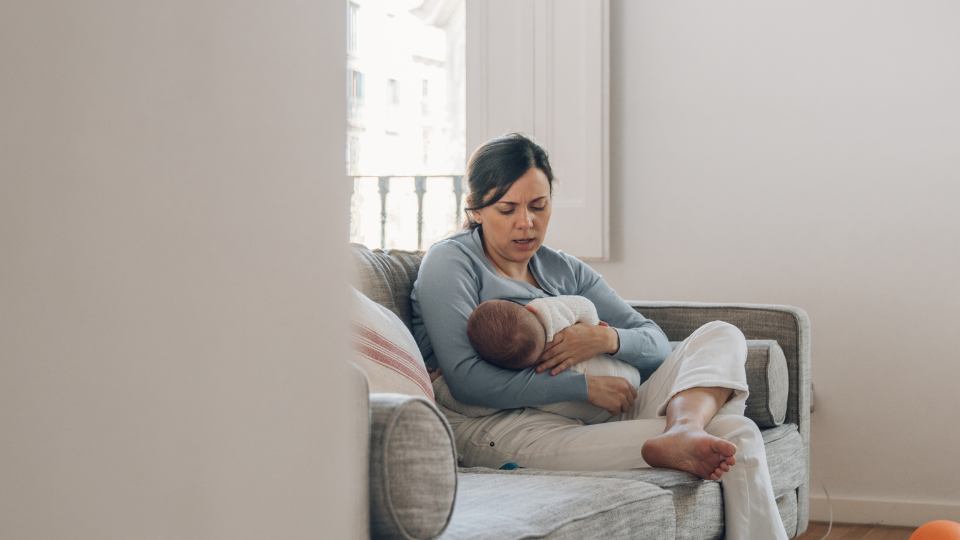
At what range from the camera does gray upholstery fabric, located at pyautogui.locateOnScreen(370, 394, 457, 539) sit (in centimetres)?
Answer: 109

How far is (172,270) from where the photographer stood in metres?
0.50

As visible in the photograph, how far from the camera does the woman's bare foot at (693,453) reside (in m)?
1.87

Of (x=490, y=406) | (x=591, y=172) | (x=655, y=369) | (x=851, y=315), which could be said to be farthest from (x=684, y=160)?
(x=490, y=406)

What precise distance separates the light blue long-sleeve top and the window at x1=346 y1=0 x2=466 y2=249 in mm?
1875

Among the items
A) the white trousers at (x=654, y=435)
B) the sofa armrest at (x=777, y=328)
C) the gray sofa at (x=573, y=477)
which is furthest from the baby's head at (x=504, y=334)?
the sofa armrest at (x=777, y=328)

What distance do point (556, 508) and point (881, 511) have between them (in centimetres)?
218

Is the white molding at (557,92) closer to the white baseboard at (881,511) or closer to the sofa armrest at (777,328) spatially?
the sofa armrest at (777,328)

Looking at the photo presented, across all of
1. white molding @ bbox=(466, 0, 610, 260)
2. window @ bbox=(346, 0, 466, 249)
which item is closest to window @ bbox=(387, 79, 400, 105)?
window @ bbox=(346, 0, 466, 249)

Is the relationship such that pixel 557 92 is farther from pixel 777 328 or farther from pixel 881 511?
pixel 881 511

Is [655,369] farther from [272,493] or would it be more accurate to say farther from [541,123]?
[272,493]

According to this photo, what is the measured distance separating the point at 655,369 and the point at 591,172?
118 centimetres

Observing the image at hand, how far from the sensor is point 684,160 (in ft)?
11.4

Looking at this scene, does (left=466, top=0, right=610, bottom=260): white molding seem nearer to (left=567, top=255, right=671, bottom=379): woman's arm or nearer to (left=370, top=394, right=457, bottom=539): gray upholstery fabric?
(left=567, top=255, right=671, bottom=379): woman's arm

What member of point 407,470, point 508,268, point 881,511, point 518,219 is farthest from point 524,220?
point 881,511
